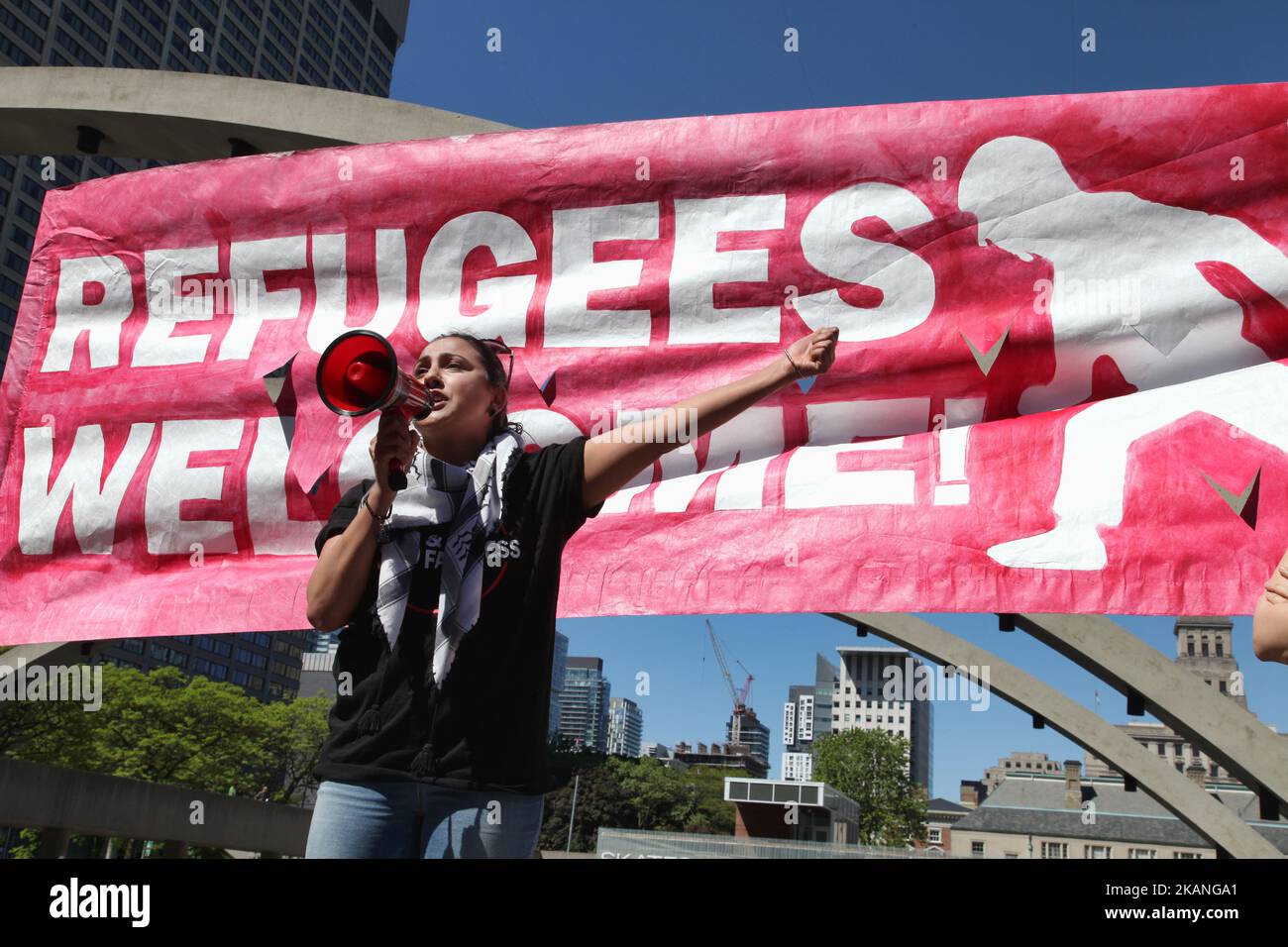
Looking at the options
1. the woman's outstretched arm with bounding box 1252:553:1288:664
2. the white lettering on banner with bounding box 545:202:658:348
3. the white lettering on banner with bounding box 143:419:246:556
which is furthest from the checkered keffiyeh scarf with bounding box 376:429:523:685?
the white lettering on banner with bounding box 143:419:246:556

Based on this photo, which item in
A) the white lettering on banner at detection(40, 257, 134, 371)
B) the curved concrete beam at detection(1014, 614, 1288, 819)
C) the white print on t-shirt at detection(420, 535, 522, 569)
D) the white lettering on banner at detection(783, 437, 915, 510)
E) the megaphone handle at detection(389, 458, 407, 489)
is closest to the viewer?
the megaphone handle at detection(389, 458, 407, 489)

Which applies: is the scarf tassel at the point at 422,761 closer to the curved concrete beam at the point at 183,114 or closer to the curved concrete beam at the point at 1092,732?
the curved concrete beam at the point at 183,114

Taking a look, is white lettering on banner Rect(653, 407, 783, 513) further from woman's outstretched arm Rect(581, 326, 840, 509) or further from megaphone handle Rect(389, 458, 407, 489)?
megaphone handle Rect(389, 458, 407, 489)

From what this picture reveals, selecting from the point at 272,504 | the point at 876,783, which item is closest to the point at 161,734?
the point at 272,504

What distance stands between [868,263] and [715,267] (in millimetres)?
707

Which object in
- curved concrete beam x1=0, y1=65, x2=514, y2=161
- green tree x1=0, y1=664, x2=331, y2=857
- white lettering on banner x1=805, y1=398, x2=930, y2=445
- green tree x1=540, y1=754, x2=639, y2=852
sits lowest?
green tree x1=540, y1=754, x2=639, y2=852

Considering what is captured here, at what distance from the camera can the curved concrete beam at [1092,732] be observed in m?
13.1

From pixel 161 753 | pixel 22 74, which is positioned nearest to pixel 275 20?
pixel 161 753

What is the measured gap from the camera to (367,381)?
8.84 feet

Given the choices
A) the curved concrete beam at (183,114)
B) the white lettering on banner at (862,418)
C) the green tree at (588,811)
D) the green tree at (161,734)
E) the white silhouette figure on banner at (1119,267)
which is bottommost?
the green tree at (588,811)

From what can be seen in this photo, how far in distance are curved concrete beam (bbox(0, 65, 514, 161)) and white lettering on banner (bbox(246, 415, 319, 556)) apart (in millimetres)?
1929

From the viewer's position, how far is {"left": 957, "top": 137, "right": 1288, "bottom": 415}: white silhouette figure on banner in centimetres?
425

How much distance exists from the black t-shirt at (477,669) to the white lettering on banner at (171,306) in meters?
3.05

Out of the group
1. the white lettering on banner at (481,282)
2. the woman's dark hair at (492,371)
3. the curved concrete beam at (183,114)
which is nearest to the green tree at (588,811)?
the curved concrete beam at (183,114)
